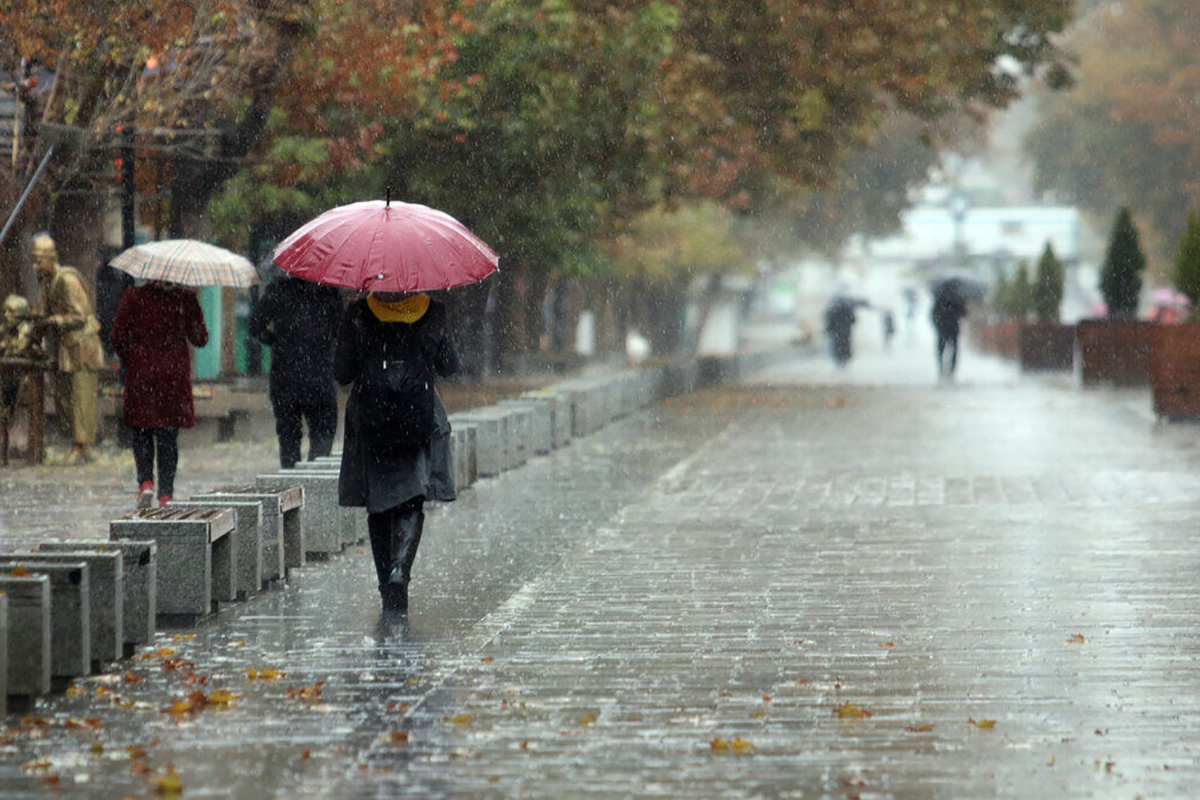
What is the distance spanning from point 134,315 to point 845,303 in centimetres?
3112

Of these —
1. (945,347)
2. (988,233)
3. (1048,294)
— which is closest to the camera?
(945,347)

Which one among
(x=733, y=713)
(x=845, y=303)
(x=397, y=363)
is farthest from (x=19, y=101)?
(x=845, y=303)

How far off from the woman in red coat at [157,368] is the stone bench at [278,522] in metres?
2.16

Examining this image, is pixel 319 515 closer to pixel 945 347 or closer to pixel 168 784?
pixel 168 784

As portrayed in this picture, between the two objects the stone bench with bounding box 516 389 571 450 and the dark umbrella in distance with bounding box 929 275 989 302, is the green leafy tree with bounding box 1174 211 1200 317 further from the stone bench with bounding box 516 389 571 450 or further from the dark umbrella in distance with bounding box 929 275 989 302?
the stone bench with bounding box 516 389 571 450

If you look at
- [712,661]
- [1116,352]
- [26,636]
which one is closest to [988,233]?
[1116,352]

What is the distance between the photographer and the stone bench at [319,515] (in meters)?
10.6

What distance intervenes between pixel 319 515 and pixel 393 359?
2193mm

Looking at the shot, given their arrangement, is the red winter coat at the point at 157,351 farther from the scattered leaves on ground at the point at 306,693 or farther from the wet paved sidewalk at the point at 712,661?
the scattered leaves on ground at the point at 306,693

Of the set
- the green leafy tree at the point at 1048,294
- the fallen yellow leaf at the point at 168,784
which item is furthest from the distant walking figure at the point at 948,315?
the fallen yellow leaf at the point at 168,784

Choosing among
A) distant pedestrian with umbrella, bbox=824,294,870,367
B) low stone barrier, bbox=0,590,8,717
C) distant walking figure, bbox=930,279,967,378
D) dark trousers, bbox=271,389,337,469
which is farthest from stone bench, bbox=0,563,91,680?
distant pedestrian with umbrella, bbox=824,294,870,367

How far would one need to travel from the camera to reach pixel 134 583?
301 inches

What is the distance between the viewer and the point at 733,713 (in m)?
6.46

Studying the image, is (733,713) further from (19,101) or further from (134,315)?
(19,101)
